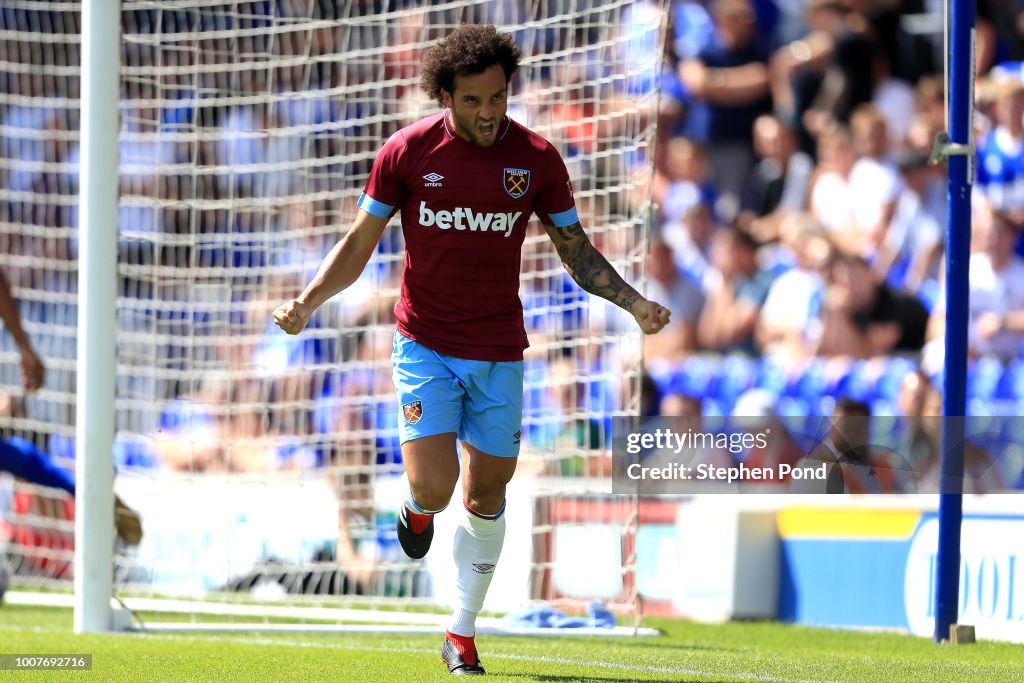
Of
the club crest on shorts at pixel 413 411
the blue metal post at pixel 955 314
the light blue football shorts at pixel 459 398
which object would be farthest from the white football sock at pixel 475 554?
the blue metal post at pixel 955 314

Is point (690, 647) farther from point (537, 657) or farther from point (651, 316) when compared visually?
point (651, 316)

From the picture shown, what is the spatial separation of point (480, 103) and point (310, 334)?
5.00 metres

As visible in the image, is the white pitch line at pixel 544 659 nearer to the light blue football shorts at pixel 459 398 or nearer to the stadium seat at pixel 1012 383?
the light blue football shorts at pixel 459 398

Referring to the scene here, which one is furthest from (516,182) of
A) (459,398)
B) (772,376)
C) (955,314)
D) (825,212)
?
(825,212)

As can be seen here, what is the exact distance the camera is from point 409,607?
391 inches

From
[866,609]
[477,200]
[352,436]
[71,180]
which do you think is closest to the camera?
[477,200]

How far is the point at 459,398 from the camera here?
5.72 metres

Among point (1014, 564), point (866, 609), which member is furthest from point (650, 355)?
point (1014, 564)

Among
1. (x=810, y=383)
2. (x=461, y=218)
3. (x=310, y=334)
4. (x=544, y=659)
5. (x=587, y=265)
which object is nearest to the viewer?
(x=461, y=218)

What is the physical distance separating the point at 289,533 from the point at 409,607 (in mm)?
1217

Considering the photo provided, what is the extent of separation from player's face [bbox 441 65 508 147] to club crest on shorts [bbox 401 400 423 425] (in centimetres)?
100

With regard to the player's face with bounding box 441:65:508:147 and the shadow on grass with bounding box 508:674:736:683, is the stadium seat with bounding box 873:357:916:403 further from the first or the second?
the player's face with bounding box 441:65:508:147

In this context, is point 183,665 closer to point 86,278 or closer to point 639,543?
point 86,278

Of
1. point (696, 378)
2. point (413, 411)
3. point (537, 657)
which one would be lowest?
point (537, 657)
